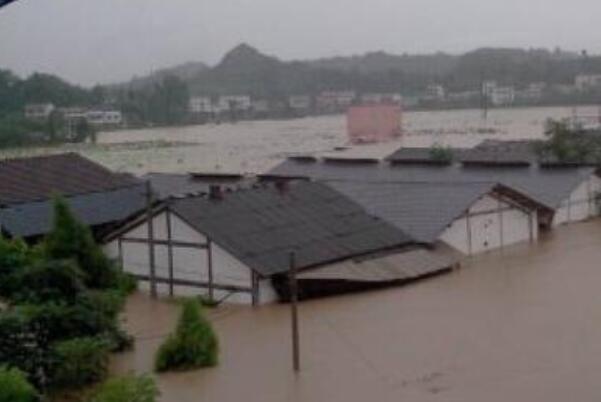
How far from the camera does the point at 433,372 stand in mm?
10477

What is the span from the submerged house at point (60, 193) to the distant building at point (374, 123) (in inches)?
1299

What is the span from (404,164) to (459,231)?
583 cm

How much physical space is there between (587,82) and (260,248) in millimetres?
74865

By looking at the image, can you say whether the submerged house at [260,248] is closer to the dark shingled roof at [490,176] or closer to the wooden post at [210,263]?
the wooden post at [210,263]

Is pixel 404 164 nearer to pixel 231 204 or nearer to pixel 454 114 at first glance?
pixel 231 204

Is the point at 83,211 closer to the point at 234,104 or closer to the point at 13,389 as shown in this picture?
the point at 13,389

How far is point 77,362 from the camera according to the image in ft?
33.7

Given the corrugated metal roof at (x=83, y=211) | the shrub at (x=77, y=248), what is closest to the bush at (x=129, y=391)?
the shrub at (x=77, y=248)

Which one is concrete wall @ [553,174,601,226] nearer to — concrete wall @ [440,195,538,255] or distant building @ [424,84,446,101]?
concrete wall @ [440,195,538,255]

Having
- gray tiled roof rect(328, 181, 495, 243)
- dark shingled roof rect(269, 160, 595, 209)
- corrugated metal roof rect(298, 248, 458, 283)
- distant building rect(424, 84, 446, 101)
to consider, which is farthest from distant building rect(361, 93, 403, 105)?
corrugated metal roof rect(298, 248, 458, 283)

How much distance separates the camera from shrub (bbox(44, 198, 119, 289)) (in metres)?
12.5

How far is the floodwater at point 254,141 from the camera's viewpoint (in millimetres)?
39938

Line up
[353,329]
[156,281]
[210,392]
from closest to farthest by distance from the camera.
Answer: [210,392]
[353,329]
[156,281]

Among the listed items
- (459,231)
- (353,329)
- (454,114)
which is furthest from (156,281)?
(454,114)
